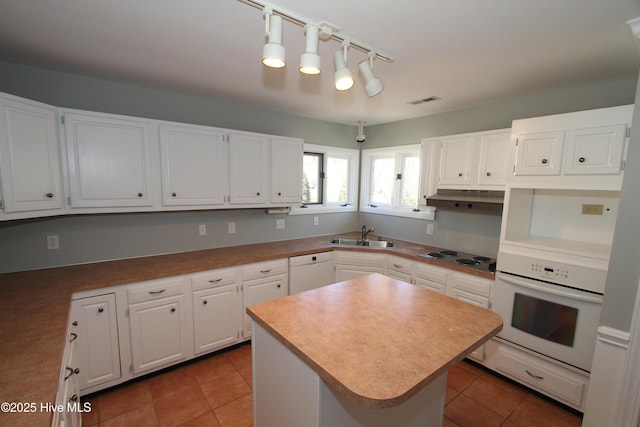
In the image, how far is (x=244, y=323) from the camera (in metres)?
2.68

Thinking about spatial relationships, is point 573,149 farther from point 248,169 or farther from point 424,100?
point 248,169

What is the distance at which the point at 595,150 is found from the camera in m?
1.84

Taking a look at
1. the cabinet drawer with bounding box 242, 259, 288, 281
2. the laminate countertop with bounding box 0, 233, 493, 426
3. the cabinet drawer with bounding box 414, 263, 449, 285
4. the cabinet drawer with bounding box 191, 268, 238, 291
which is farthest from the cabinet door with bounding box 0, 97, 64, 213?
the cabinet drawer with bounding box 414, 263, 449, 285

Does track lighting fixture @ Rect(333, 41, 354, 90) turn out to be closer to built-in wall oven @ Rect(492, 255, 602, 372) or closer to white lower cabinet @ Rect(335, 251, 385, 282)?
built-in wall oven @ Rect(492, 255, 602, 372)

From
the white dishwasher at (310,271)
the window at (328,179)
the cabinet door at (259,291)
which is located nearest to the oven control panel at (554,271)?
the white dishwasher at (310,271)

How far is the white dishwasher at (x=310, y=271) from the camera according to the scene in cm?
296

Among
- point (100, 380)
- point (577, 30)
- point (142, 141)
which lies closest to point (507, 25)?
point (577, 30)

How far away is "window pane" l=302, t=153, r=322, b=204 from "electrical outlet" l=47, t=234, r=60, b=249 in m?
2.42

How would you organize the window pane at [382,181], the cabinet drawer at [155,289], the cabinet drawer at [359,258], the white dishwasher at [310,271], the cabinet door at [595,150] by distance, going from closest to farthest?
the cabinet door at [595,150] < the cabinet drawer at [155,289] < the white dishwasher at [310,271] < the cabinet drawer at [359,258] < the window pane at [382,181]

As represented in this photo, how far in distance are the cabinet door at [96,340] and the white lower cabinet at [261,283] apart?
1002 millimetres

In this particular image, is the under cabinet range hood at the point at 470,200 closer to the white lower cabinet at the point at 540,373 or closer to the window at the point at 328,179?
the white lower cabinet at the point at 540,373

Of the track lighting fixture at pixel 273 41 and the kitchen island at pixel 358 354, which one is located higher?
the track lighting fixture at pixel 273 41

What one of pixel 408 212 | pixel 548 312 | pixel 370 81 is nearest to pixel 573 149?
pixel 548 312

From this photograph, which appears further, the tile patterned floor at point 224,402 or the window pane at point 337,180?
the window pane at point 337,180
